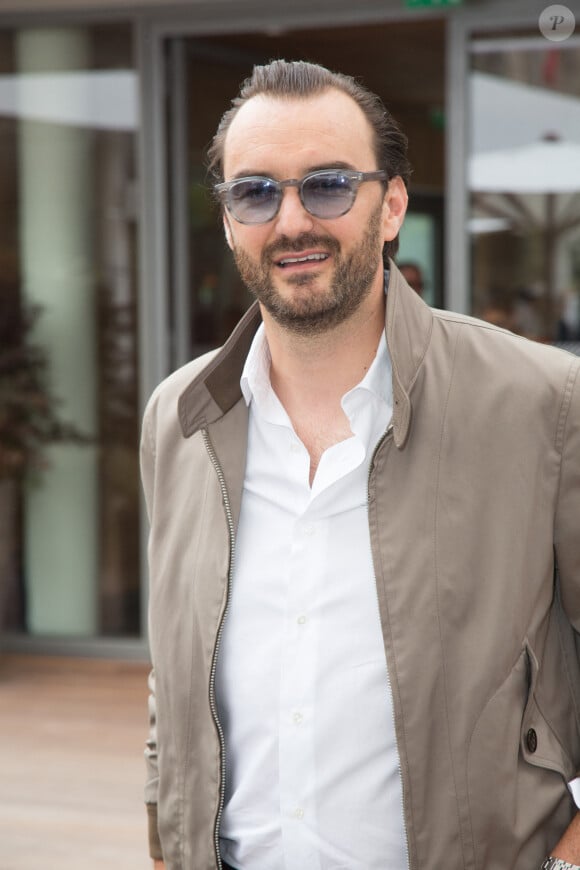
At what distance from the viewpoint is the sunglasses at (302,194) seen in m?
1.71

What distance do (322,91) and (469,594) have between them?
0.78m

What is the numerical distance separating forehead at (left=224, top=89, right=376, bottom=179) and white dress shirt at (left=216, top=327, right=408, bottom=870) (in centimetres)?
32

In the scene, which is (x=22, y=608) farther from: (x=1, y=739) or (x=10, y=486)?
(x=1, y=739)

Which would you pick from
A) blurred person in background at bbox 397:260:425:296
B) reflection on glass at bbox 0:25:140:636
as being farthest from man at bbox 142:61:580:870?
reflection on glass at bbox 0:25:140:636

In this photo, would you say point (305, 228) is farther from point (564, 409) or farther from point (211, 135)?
point (211, 135)

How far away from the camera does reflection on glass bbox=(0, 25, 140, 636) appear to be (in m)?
5.86

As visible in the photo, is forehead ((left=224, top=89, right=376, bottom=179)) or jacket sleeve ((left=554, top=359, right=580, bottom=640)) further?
forehead ((left=224, top=89, right=376, bottom=179))

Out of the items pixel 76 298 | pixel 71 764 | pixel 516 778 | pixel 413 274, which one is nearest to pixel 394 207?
pixel 516 778

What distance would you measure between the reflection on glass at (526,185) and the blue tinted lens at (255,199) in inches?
148

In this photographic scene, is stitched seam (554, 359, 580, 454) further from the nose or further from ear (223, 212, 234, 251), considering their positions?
ear (223, 212, 234, 251)

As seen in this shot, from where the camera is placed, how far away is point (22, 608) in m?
6.19

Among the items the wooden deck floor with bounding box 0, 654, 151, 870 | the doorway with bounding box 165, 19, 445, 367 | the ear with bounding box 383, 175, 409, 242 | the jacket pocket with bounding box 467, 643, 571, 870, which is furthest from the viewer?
the doorway with bounding box 165, 19, 445, 367

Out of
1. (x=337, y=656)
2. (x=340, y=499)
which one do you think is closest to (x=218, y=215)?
(x=340, y=499)

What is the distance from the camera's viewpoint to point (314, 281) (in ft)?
5.64
